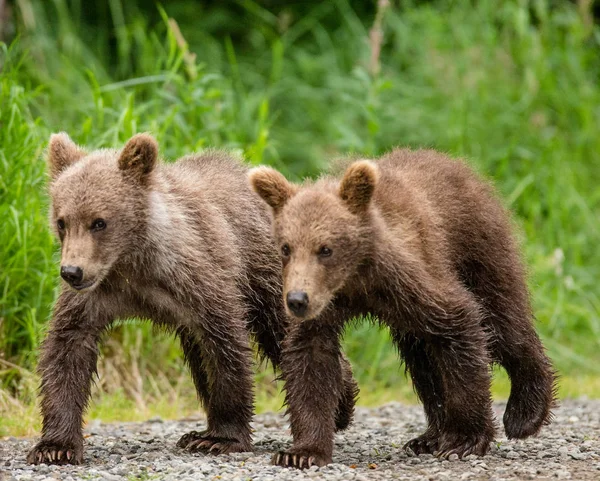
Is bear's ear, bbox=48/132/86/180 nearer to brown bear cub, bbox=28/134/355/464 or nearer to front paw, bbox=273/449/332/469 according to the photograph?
brown bear cub, bbox=28/134/355/464

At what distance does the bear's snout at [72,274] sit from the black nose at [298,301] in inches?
44.2

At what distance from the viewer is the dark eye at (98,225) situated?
6.14 m

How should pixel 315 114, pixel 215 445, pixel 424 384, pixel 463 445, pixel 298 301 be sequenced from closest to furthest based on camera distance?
1. pixel 298 301
2. pixel 463 445
3. pixel 215 445
4. pixel 424 384
5. pixel 315 114

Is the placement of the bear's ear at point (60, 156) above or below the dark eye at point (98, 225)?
above

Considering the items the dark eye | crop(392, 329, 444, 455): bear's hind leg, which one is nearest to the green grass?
crop(392, 329, 444, 455): bear's hind leg

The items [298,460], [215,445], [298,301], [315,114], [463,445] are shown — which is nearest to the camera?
[298,301]

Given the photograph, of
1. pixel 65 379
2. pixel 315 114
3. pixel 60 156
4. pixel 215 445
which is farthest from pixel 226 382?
pixel 315 114

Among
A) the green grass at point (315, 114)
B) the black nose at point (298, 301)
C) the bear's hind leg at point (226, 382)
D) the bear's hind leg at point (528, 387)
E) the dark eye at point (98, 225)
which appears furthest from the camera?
the green grass at point (315, 114)

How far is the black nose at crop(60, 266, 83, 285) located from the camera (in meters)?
5.90

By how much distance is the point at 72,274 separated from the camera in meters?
5.90

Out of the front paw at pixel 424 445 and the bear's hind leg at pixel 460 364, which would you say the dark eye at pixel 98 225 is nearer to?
the bear's hind leg at pixel 460 364

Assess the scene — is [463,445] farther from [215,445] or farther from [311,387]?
[215,445]

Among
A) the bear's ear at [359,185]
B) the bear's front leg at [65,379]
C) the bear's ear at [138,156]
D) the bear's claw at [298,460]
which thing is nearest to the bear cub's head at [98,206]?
the bear's ear at [138,156]

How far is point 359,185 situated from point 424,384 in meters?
1.60
